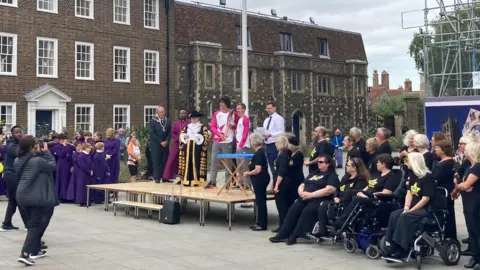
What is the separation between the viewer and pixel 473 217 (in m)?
8.16

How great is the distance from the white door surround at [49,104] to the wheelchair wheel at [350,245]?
21277 mm

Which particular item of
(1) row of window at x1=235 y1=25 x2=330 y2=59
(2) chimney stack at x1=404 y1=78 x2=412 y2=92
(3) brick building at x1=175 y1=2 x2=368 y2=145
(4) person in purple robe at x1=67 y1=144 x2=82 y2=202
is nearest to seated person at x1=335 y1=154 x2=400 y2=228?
(4) person in purple robe at x1=67 y1=144 x2=82 y2=202

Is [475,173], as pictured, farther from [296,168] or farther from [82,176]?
[82,176]

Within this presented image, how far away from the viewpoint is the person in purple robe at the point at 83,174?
15.0 metres

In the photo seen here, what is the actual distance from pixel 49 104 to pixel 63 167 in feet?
45.9

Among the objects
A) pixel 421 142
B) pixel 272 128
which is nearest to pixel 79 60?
pixel 272 128

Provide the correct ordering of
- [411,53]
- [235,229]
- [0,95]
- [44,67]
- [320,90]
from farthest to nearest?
[411,53], [320,90], [44,67], [0,95], [235,229]

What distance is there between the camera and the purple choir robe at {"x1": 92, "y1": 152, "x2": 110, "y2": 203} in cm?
1528

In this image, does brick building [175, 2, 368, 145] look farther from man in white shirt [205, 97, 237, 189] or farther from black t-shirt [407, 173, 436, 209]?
black t-shirt [407, 173, 436, 209]

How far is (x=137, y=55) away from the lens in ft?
107

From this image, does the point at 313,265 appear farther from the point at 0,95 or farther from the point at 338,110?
the point at 338,110

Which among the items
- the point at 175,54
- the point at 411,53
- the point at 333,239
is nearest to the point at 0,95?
the point at 175,54

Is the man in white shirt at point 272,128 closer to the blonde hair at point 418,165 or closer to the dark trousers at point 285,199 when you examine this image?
the dark trousers at point 285,199

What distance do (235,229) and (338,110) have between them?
36.2m
